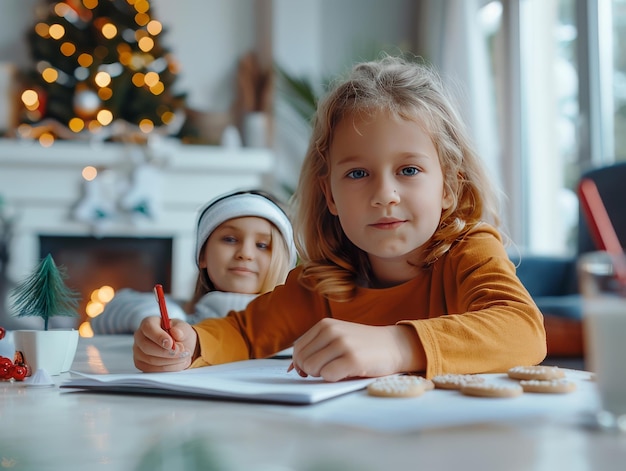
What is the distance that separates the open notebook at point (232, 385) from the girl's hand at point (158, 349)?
47 mm

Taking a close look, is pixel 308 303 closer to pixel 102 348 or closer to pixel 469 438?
pixel 102 348

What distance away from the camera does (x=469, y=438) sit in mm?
447

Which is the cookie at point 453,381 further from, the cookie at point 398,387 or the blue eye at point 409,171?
the blue eye at point 409,171

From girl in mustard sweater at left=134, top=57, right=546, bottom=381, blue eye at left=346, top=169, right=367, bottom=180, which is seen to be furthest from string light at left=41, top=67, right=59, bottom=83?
blue eye at left=346, top=169, right=367, bottom=180

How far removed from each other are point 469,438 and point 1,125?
426 centimetres

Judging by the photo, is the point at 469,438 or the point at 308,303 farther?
the point at 308,303

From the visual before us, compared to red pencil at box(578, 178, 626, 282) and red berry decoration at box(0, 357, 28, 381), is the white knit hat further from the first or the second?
red pencil at box(578, 178, 626, 282)

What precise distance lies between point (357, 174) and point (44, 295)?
386mm

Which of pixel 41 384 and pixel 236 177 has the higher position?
pixel 236 177

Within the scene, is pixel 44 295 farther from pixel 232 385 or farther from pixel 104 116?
pixel 104 116

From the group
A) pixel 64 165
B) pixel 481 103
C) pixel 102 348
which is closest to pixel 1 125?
pixel 64 165

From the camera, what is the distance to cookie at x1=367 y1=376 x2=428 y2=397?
0.59 metres

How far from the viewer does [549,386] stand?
604 mm

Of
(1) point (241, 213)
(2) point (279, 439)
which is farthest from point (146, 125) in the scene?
(2) point (279, 439)
